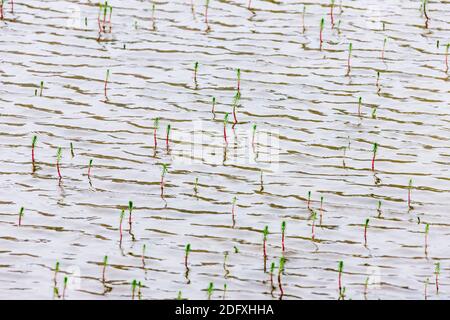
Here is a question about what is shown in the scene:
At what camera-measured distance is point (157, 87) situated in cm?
1165

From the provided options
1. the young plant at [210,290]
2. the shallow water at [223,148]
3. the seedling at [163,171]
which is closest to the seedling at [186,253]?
the shallow water at [223,148]

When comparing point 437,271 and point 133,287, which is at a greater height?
point 437,271

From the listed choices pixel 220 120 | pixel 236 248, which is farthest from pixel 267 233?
pixel 220 120

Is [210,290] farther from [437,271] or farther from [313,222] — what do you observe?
[437,271]

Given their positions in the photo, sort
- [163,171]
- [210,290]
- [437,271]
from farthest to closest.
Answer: [163,171], [437,271], [210,290]

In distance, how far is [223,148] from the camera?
407 inches

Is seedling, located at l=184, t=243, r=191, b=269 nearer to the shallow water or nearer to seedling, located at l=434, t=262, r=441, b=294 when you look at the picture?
the shallow water

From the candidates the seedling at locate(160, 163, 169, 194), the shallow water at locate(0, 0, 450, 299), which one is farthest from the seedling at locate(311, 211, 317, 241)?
the seedling at locate(160, 163, 169, 194)

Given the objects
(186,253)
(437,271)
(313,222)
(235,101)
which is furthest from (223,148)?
(437,271)

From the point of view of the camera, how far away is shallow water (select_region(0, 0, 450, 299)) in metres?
8.33

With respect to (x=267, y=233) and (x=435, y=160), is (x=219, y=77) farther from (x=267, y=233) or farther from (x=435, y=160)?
(x=267, y=233)

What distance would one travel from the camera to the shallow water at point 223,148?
833 centimetres

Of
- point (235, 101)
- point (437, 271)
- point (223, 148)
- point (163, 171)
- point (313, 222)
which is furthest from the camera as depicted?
point (235, 101)

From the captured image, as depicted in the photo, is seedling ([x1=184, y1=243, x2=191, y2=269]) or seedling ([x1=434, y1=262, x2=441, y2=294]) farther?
seedling ([x1=184, y1=243, x2=191, y2=269])
